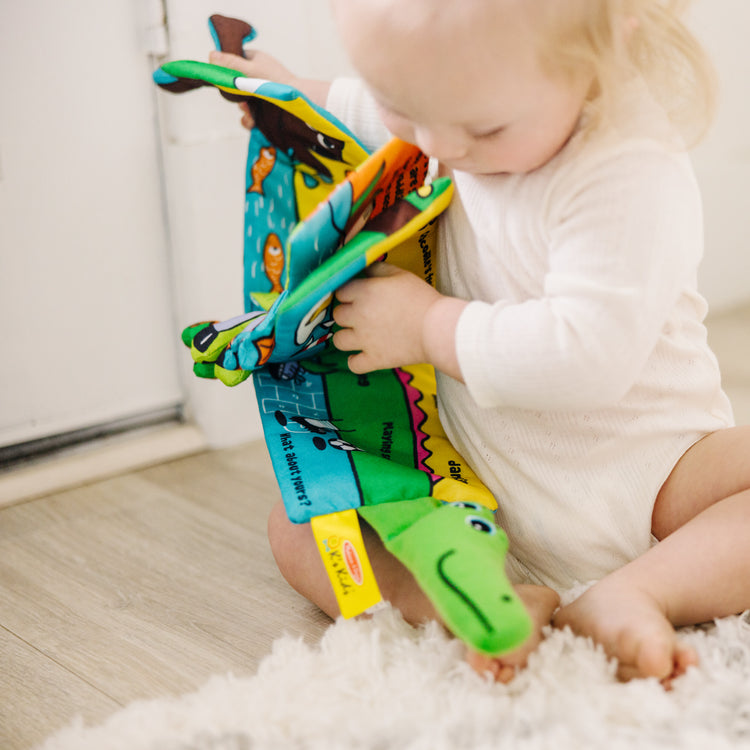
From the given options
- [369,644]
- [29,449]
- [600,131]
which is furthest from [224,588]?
[600,131]

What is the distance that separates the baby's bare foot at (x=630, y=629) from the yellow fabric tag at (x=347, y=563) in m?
0.13

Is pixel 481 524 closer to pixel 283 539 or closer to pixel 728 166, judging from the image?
pixel 283 539

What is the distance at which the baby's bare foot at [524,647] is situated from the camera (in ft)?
1.82

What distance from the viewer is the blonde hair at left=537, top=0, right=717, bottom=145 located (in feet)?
1.77

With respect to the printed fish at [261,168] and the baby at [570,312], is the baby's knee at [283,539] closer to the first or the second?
the baby at [570,312]

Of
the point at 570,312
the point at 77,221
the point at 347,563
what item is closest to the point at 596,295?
the point at 570,312

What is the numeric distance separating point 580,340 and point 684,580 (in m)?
0.18

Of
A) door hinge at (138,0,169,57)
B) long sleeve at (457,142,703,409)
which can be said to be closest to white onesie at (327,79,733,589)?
long sleeve at (457,142,703,409)

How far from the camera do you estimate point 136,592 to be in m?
0.74

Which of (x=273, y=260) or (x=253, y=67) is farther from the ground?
(x=253, y=67)

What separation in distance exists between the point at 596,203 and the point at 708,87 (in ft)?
0.39

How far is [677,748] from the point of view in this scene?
0.48m

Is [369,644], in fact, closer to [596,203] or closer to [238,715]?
[238,715]

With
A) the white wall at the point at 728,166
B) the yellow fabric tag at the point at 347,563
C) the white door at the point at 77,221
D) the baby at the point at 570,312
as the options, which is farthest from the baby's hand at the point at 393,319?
the white wall at the point at 728,166
